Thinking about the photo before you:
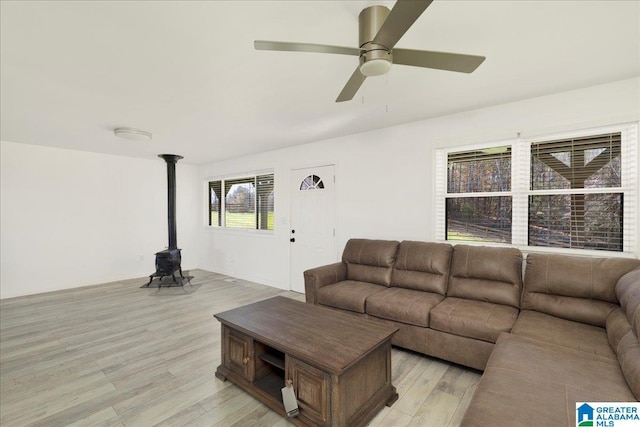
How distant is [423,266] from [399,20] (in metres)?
2.43

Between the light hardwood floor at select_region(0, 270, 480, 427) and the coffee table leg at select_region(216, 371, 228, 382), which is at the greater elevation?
the coffee table leg at select_region(216, 371, 228, 382)

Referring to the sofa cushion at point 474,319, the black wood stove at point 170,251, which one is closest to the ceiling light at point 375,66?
the sofa cushion at point 474,319

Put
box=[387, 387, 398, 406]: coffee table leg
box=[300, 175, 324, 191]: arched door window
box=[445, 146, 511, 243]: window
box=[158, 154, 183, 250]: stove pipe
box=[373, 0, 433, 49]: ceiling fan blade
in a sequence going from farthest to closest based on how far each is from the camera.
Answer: box=[158, 154, 183, 250]: stove pipe → box=[300, 175, 324, 191]: arched door window → box=[445, 146, 511, 243]: window → box=[387, 387, 398, 406]: coffee table leg → box=[373, 0, 433, 49]: ceiling fan blade

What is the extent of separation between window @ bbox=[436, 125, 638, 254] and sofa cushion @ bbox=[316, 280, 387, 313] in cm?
109

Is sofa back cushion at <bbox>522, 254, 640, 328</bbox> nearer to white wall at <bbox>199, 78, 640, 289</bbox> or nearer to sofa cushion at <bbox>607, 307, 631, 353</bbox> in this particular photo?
sofa cushion at <bbox>607, 307, 631, 353</bbox>

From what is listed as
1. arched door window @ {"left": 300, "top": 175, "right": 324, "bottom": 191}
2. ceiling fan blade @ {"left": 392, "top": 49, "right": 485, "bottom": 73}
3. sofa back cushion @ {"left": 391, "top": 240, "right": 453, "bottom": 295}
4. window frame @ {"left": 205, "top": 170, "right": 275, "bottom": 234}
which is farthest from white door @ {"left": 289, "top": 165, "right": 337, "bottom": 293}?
ceiling fan blade @ {"left": 392, "top": 49, "right": 485, "bottom": 73}

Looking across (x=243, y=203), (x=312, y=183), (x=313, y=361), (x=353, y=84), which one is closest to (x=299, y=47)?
(x=353, y=84)

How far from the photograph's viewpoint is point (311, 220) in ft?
15.2

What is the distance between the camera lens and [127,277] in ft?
18.7

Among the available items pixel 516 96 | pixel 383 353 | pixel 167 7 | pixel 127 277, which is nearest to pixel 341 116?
pixel 516 96

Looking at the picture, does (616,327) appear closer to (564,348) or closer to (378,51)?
(564,348)

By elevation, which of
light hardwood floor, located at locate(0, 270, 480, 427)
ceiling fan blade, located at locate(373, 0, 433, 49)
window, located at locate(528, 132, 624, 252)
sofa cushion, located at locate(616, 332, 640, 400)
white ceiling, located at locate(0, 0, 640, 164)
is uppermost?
white ceiling, located at locate(0, 0, 640, 164)

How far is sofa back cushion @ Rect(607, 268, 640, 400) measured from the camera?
1.36m

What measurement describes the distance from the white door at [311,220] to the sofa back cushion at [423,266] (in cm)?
130
